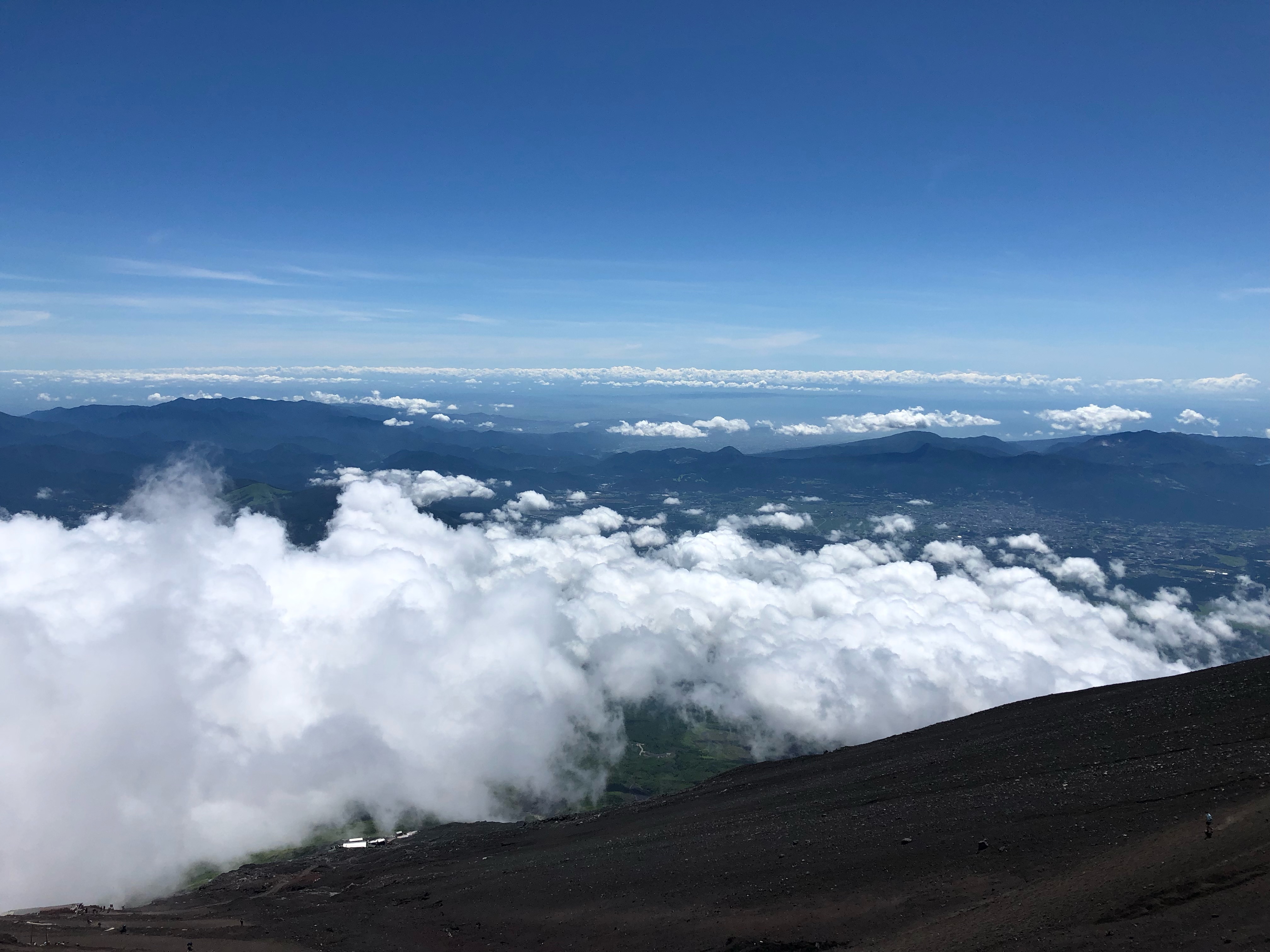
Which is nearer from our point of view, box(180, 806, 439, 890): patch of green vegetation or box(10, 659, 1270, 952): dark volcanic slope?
box(10, 659, 1270, 952): dark volcanic slope

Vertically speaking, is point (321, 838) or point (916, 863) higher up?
point (916, 863)

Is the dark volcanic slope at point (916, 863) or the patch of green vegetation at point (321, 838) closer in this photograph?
the dark volcanic slope at point (916, 863)

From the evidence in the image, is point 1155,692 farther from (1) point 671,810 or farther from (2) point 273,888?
(2) point 273,888

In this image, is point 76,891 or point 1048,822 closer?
point 1048,822

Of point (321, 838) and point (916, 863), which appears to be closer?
point (916, 863)

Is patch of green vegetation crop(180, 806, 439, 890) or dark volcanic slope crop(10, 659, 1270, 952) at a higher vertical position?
dark volcanic slope crop(10, 659, 1270, 952)

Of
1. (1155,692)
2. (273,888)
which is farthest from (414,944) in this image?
(1155,692)

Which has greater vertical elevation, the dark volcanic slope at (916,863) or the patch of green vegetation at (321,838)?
the dark volcanic slope at (916,863)

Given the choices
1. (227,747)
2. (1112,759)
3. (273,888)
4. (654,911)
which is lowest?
(227,747)
